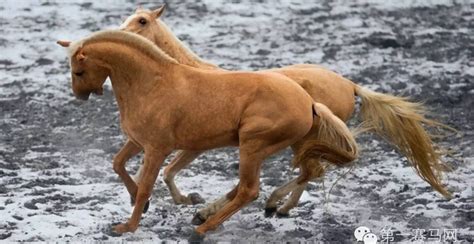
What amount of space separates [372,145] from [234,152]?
1.25 m

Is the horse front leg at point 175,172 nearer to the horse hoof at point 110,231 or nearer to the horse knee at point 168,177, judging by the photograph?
the horse knee at point 168,177

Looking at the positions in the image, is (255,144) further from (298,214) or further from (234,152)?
(234,152)

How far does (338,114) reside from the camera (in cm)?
701

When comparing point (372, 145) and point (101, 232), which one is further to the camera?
point (372, 145)

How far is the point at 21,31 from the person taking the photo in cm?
1211

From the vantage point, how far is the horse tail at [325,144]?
643 cm

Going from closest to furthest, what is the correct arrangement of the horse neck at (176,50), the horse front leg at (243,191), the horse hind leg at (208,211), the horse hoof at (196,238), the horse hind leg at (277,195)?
the horse front leg at (243,191)
the horse hoof at (196,238)
the horse hind leg at (208,211)
the horse hind leg at (277,195)
the horse neck at (176,50)

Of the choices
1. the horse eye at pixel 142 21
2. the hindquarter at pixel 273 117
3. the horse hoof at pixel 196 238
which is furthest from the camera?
the horse eye at pixel 142 21

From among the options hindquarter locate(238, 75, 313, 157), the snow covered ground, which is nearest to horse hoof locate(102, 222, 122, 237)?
the snow covered ground

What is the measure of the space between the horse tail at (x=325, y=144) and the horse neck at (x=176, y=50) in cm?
107

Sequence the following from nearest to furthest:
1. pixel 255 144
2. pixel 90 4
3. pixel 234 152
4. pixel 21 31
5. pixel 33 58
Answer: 1. pixel 255 144
2. pixel 234 152
3. pixel 33 58
4. pixel 21 31
5. pixel 90 4

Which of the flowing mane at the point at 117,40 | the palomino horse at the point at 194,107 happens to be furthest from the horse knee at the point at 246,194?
the flowing mane at the point at 117,40

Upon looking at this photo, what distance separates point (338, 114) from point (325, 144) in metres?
0.55

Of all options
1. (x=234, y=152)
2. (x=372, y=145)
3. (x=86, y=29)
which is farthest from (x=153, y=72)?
(x=86, y=29)
